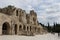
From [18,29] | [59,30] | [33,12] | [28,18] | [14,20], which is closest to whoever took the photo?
[14,20]

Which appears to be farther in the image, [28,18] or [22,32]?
[28,18]

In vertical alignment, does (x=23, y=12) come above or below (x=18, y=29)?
above

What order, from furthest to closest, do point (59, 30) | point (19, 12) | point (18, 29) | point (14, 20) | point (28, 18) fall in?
point (59, 30) → point (28, 18) → point (19, 12) → point (18, 29) → point (14, 20)

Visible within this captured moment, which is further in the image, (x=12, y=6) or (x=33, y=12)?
(x=33, y=12)

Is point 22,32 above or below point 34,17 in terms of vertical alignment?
below

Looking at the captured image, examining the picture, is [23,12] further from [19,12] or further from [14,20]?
[14,20]

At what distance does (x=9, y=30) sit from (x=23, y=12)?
11341 mm

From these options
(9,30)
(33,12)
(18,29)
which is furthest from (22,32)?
(33,12)

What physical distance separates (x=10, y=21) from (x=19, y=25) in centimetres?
558

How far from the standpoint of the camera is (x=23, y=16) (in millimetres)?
40625

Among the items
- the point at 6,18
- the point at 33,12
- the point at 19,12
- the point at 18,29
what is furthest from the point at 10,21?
the point at 33,12

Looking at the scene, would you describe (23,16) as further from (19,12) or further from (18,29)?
(18,29)

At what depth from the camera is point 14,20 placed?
32344 millimetres

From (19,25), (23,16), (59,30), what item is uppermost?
(23,16)
